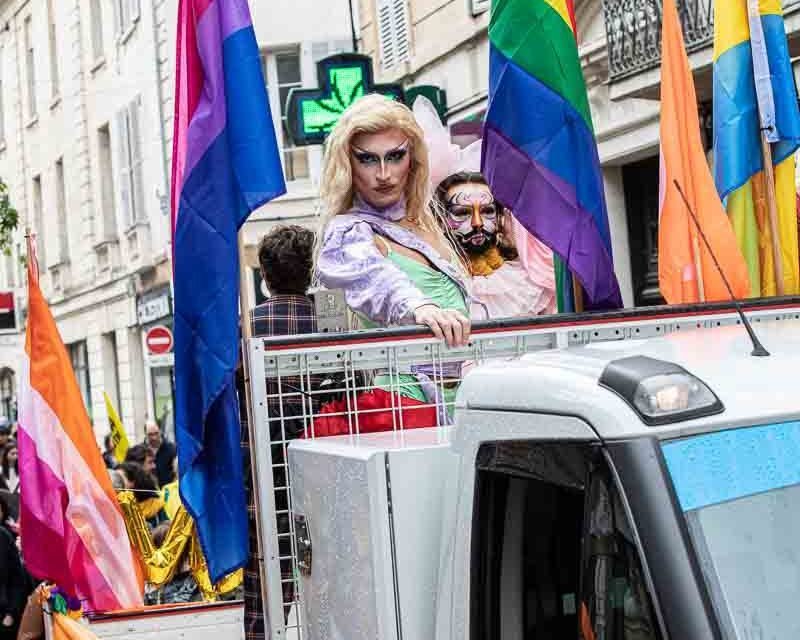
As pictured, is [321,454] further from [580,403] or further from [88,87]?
[88,87]

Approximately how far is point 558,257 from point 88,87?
2894 centimetres

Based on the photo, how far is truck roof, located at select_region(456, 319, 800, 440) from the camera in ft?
7.34

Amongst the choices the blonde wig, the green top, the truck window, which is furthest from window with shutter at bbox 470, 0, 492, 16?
the truck window

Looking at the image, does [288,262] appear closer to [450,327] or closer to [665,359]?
[450,327]

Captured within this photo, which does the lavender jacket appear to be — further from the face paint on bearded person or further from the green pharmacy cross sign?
the green pharmacy cross sign

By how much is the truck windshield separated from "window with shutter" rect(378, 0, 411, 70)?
1755cm

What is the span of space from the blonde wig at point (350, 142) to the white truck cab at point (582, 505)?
3.90ft

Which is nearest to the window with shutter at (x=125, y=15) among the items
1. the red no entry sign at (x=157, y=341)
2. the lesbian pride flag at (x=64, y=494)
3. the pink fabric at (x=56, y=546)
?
the red no entry sign at (x=157, y=341)

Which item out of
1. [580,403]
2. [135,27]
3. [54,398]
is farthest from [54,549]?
[135,27]

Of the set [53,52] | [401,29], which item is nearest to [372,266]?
[401,29]

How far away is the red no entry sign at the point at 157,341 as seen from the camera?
21969mm

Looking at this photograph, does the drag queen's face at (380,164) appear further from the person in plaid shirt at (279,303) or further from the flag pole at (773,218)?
the flag pole at (773,218)

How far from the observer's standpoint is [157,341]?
72.4 ft

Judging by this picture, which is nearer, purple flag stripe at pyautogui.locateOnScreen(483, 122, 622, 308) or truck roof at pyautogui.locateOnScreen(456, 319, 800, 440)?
truck roof at pyautogui.locateOnScreen(456, 319, 800, 440)
